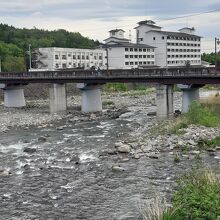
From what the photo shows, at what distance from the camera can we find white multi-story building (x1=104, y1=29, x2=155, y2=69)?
11181 centimetres

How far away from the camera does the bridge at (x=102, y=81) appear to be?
169 ft

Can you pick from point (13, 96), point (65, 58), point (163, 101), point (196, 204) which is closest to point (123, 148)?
point (196, 204)

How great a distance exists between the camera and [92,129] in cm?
4828

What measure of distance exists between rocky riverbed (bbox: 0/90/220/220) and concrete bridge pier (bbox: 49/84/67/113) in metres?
10.1

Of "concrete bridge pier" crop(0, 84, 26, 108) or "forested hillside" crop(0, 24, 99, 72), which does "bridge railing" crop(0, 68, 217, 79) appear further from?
"forested hillside" crop(0, 24, 99, 72)

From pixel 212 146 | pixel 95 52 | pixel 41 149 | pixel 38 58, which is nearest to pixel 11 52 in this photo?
pixel 38 58

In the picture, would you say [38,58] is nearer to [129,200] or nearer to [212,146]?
[212,146]

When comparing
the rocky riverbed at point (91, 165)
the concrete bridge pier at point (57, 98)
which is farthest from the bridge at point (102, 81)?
the rocky riverbed at point (91, 165)

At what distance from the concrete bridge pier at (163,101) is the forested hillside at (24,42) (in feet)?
195

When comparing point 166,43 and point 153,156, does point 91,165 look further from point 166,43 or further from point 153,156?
point 166,43

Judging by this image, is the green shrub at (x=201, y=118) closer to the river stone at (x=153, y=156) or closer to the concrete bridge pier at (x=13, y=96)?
the river stone at (x=153, y=156)

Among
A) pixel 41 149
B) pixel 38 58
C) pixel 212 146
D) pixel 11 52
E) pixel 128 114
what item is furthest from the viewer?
pixel 38 58

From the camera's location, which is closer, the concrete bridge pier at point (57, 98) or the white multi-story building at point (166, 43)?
the concrete bridge pier at point (57, 98)

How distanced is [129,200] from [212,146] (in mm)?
13907
